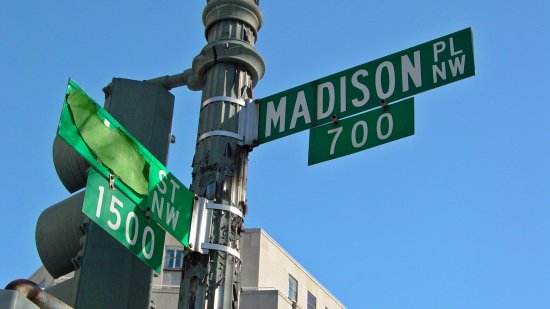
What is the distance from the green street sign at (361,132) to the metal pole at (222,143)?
0.58 m

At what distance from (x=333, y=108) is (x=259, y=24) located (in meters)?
1.31

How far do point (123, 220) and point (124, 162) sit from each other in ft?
1.23

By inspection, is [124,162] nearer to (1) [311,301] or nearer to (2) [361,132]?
(2) [361,132]

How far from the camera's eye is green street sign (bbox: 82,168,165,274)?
5312 millimetres

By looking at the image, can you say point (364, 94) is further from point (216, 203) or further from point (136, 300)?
point (136, 300)

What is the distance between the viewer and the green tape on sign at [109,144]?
5262mm

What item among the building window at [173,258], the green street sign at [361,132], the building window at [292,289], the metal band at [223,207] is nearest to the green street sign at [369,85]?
the green street sign at [361,132]

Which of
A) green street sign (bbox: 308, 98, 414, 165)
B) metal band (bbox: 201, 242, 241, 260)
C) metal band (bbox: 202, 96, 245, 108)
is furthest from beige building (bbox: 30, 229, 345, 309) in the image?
metal band (bbox: 201, 242, 241, 260)

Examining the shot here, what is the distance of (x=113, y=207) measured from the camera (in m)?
5.49

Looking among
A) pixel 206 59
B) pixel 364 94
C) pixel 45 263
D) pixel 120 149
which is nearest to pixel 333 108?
pixel 364 94

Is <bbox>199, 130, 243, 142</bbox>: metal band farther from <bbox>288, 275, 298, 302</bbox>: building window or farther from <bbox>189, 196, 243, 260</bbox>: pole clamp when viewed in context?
<bbox>288, 275, 298, 302</bbox>: building window

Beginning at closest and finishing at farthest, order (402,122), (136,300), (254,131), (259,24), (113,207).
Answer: (113,207), (136,300), (402,122), (254,131), (259,24)

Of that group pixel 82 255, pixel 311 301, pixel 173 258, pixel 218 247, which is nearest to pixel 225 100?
pixel 218 247

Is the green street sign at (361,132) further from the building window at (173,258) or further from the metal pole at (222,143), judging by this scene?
the building window at (173,258)
